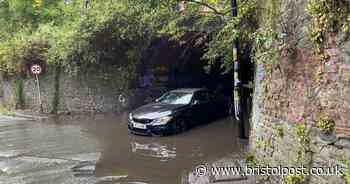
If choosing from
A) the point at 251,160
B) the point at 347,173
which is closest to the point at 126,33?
the point at 251,160

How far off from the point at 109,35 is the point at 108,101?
3.51 metres

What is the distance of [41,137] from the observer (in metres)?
14.3

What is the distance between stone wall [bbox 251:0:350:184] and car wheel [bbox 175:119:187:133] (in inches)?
214

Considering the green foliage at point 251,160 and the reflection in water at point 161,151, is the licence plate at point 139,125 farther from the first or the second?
the green foliage at point 251,160

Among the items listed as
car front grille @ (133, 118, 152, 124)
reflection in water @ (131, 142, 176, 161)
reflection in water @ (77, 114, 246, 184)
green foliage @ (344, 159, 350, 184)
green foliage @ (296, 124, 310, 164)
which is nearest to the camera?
green foliage @ (344, 159, 350, 184)

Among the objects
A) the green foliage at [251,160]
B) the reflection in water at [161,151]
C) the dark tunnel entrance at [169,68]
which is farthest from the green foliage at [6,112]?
the green foliage at [251,160]

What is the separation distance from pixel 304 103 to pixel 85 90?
53.4 feet

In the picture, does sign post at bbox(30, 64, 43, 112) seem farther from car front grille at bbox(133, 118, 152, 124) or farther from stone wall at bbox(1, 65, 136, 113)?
car front grille at bbox(133, 118, 152, 124)

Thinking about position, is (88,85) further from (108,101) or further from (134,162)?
(134,162)

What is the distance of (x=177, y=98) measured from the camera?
1420 centimetres

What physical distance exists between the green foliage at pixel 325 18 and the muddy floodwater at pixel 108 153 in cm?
407

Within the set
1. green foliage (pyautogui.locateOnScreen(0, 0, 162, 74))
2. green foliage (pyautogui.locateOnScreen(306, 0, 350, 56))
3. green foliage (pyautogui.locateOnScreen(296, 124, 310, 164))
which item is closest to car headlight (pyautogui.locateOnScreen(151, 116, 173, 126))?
green foliage (pyautogui.locateOnScreen(0, 0, 162, 74))

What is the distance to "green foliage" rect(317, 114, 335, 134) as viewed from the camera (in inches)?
199

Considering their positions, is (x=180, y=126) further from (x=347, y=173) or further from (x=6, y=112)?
(x=6, y=112)
